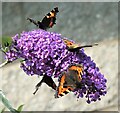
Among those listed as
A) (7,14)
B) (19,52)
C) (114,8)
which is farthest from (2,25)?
(19,52)

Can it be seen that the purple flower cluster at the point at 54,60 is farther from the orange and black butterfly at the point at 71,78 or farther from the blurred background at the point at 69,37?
the blurred background at the point at 69,37

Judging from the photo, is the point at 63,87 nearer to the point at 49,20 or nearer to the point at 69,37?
the point at 49,20

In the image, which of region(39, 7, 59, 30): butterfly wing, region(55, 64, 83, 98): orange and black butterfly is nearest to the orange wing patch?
region(55, 64, 83, 98): orange and black butterfly

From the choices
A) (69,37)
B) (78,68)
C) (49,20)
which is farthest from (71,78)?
(69,37)

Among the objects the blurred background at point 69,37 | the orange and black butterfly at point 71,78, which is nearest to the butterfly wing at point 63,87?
the orange and black butterfly at point 71,78

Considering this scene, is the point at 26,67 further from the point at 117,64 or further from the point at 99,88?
the point at 117,64
